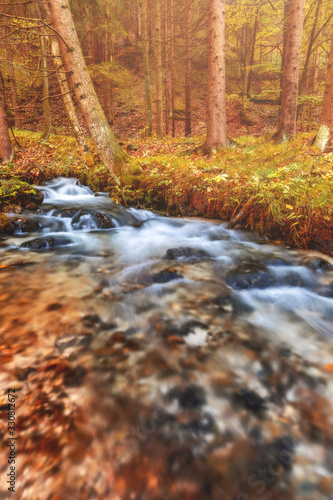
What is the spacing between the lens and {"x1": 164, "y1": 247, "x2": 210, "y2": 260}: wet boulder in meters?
4.53

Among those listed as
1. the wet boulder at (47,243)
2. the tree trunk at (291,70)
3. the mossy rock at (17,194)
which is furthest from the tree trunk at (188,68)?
the wet boulder at (47,243)

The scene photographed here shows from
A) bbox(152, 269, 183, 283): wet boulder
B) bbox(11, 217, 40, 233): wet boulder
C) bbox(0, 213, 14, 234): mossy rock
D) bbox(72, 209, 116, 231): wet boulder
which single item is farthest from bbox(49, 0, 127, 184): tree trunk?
bbox(152, 269, 183, 283): wet boulder

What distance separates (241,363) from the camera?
226 centimetres

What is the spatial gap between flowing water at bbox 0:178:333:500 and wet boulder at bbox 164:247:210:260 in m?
0.22

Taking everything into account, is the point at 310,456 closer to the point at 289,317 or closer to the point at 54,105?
the point at 289,317

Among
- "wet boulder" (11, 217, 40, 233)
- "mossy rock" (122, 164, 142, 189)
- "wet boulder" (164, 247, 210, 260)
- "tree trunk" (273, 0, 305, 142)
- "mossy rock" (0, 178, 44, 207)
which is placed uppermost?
"tree trunk" (273, 0, 305, 142)

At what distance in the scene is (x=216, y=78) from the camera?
8000 mm

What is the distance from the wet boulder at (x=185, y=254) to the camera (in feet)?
14.9

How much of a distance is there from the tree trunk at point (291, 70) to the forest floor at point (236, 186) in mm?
914

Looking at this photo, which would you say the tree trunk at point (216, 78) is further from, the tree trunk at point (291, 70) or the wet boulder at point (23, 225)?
the wet boulder at point (23, 225)

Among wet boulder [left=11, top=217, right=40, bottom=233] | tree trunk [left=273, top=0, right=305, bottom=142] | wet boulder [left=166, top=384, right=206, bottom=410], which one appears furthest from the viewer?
tree trunk [left=273, top=0, right=305, bottom=142]

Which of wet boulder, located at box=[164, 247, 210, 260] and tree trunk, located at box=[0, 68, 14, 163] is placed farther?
tree trunk, located at box=[0, 68, 14, 163]

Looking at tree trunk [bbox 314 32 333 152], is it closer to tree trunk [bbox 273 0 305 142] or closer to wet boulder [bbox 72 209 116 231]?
tree trunk [bbox 273 0 305 142]

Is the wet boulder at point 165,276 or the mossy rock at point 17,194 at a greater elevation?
the mossy rock at point 17,194
